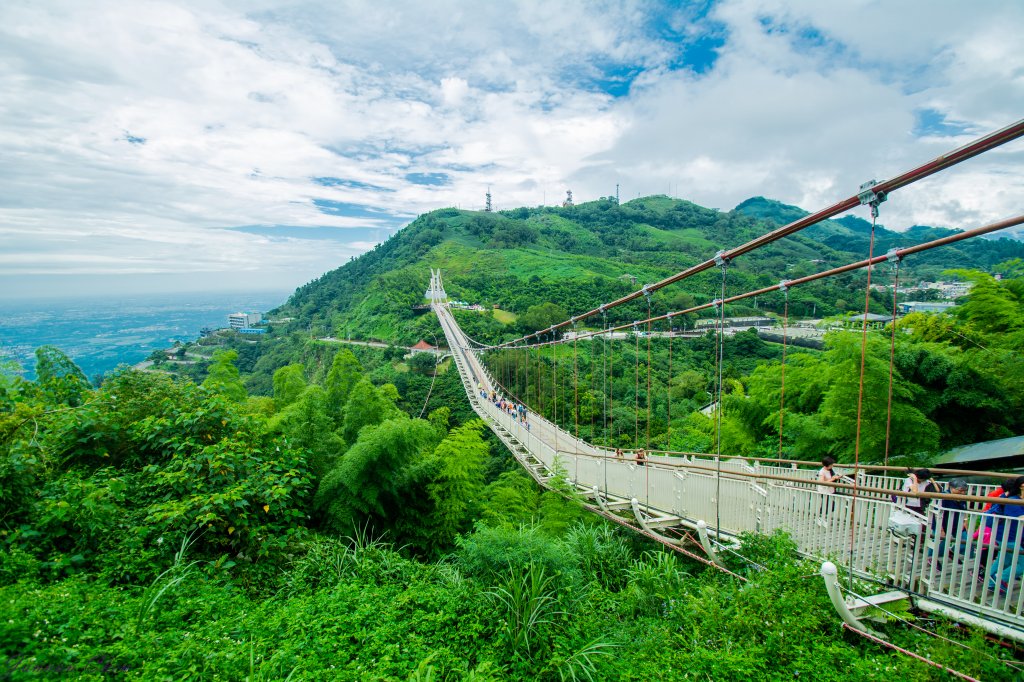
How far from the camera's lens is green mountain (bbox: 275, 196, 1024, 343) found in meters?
34.3

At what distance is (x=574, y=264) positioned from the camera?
2292 inches

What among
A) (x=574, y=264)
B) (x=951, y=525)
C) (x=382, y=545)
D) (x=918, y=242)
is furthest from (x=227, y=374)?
(x=574, y=264)

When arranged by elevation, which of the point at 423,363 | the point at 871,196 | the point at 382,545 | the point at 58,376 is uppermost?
the point at 871,196

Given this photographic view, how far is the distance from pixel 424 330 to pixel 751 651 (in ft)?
110

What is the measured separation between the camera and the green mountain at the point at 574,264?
113ft

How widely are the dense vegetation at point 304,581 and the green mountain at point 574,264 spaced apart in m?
16.5

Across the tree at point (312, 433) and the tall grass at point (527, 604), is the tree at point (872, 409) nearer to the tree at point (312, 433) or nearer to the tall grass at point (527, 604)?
the tall grass at point (527, 604)

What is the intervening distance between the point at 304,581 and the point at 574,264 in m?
56.7

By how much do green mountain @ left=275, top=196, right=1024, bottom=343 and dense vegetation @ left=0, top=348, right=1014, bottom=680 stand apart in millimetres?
16540

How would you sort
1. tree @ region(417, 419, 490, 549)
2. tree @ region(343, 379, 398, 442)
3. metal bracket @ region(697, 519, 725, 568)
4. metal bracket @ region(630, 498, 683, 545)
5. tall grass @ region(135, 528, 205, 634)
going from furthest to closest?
tree @ region(343, 379, 398, 442) → tree @ region(417, 419, 490, 549) → metal bracket @ region(630, 498, 683, 545) → metal bracket @ region(697, 519, 725, 568) → tall grass @ region(135, 528, 205, 634)

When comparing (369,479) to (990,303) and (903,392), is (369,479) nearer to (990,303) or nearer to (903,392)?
(903,392)

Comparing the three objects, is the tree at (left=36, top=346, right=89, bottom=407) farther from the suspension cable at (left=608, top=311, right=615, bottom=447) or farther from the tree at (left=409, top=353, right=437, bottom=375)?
the tree at (left=409, top=353, right=437, bottom=375)

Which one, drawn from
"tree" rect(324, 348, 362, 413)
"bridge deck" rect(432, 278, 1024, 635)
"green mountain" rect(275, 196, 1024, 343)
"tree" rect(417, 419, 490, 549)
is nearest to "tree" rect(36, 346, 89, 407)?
"tree" rect(324, 348, 362, 413)

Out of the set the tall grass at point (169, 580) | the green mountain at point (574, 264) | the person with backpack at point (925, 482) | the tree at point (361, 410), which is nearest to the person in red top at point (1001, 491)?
the person with backpack at point (925, 482)
